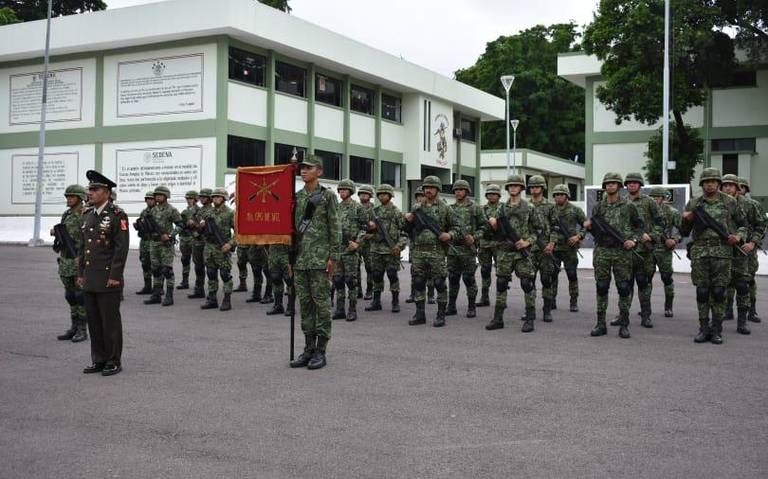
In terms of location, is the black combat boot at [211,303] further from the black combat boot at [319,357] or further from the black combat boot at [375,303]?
the black combat boot at [319,357]

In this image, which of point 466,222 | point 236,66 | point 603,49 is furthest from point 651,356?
point 603,49

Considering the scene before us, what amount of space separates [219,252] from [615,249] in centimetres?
644

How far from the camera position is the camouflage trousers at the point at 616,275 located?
10055 millimetres

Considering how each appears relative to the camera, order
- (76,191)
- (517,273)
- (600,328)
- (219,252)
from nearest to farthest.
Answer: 1. (76,191)
2. (600,328)
3. (517,273)
4. (219,252)

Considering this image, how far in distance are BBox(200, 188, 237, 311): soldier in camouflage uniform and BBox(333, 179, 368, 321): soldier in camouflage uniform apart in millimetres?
1830

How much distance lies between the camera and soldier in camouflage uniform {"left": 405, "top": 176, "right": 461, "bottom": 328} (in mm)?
11102

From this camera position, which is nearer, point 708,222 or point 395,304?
point 708,222

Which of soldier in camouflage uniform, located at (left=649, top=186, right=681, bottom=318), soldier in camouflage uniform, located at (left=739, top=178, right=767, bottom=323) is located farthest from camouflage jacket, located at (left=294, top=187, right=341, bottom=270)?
soldier in camouflage uniform, located at (left=649, top=186, right=681, bottom=318)

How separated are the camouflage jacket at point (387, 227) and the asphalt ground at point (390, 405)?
219 centimetres

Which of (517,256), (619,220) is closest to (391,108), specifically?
(517,256)

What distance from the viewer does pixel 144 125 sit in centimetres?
3084

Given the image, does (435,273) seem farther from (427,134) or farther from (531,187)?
(427,134)

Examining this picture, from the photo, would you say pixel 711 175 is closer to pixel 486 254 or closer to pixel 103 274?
pixel 486 254

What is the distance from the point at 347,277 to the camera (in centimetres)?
1217
